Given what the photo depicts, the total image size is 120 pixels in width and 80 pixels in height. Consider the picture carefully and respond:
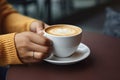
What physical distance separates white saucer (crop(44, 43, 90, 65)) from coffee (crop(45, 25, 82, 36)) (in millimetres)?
72

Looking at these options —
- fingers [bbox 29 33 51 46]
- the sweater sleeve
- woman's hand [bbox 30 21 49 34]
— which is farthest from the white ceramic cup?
the sweater sleeve

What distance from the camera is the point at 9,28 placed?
99 centimetres

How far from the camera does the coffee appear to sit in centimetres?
67

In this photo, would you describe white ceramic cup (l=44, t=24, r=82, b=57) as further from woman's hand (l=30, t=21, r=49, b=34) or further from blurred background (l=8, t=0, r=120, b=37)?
blurred background (l=8, t=0, r=120, b=37)

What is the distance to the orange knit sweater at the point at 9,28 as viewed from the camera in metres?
0.67

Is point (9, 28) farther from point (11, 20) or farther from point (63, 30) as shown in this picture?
point (63, 30)

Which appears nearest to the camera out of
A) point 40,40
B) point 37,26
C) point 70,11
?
point 40,40

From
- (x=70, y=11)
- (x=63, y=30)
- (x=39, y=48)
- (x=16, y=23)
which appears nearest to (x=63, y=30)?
(x=63, y=30)

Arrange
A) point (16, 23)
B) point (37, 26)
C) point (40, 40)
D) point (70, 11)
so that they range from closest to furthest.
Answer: point (40, 40) → point (37, 26) → point (16, 23) → point (70, 11)

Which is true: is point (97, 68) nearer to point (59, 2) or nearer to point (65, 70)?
point (65, 70)

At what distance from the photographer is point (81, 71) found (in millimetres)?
644

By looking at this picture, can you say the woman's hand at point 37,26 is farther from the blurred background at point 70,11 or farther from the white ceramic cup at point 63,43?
the blurred background at point 70,11

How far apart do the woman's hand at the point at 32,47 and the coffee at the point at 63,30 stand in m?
0.05

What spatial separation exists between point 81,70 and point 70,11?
9.15 feet
